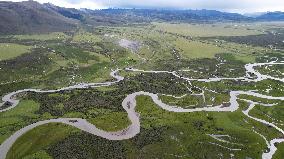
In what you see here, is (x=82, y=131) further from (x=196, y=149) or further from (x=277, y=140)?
(x=277, y=140)

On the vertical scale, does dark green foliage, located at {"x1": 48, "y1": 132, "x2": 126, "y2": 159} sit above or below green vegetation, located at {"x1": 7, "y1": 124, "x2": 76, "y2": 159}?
above

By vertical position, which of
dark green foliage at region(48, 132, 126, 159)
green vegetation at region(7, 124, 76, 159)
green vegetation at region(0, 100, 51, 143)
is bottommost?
green vegetation at region(0, 100, 51, 143)

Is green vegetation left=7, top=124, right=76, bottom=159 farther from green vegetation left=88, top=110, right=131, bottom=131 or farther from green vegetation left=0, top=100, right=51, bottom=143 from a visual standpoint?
green vegetation left=88, top=110, right=131, bottom=131

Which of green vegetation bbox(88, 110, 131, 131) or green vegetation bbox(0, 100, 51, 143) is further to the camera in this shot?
green vegetation bbox(88, 110, 131, 131)

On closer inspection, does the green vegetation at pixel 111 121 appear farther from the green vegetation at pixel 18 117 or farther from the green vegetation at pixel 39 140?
the green vegetation at pixel 18 117

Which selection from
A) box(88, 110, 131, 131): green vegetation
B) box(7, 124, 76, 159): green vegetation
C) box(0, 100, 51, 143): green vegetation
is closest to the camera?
box(7, 124, 76, 159): green vegetation

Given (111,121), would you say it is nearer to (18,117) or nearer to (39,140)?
(39,140)

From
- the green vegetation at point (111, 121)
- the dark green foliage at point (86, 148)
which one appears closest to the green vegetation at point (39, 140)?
the dark green foliage at point (86, 148)

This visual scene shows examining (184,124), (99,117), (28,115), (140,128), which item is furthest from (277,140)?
(28,115)

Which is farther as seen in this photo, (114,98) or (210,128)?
(114,98)

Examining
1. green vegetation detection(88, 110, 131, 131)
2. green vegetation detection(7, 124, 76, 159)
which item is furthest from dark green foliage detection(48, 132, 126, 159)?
green vegetation detection(88, 110, 131, 131)

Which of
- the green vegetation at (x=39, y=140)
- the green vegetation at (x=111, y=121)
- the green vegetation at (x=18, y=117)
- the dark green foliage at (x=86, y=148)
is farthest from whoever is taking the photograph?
the green vegetation at (x=111, y=121)
